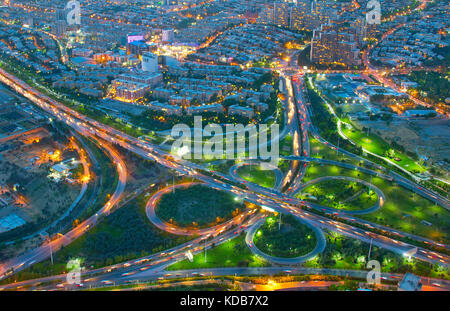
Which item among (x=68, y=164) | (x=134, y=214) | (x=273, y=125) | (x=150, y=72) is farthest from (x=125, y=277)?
(x=150, y=72)

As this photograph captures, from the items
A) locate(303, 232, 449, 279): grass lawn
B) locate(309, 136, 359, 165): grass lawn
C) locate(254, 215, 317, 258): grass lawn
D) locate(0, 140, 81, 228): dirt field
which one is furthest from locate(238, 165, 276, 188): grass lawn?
locate(0, 140, 81, 228): dirt field

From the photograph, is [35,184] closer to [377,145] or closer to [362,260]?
[362,260]

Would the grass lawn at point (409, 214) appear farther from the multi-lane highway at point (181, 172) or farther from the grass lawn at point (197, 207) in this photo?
the grass lawn at point (197, 207)

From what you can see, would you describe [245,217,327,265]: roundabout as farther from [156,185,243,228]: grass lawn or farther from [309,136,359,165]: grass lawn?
[309,136,359,165]: grass lawn

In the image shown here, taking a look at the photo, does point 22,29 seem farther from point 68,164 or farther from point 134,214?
point 134,214

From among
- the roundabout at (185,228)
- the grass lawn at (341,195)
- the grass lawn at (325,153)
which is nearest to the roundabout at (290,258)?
the roundabout at (185,228)

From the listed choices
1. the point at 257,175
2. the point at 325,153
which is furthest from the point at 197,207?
the point at 325,153
